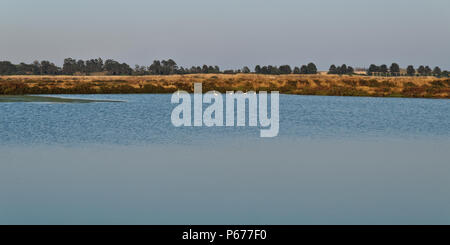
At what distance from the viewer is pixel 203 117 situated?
3200 centimetres

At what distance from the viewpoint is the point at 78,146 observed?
18.5m

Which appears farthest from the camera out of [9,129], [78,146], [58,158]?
[9,129]

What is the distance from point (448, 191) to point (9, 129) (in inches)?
751

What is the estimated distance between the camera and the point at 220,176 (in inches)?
537

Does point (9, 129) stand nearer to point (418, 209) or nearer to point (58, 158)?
point (58, 158)

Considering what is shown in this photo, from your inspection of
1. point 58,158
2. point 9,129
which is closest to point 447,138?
point 58,158

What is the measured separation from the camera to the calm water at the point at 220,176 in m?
10.1

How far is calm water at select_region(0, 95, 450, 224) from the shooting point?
33.2 ft

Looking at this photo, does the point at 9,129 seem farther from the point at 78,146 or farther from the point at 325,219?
the point at 325,219

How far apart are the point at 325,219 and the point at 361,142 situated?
11.3 metres
